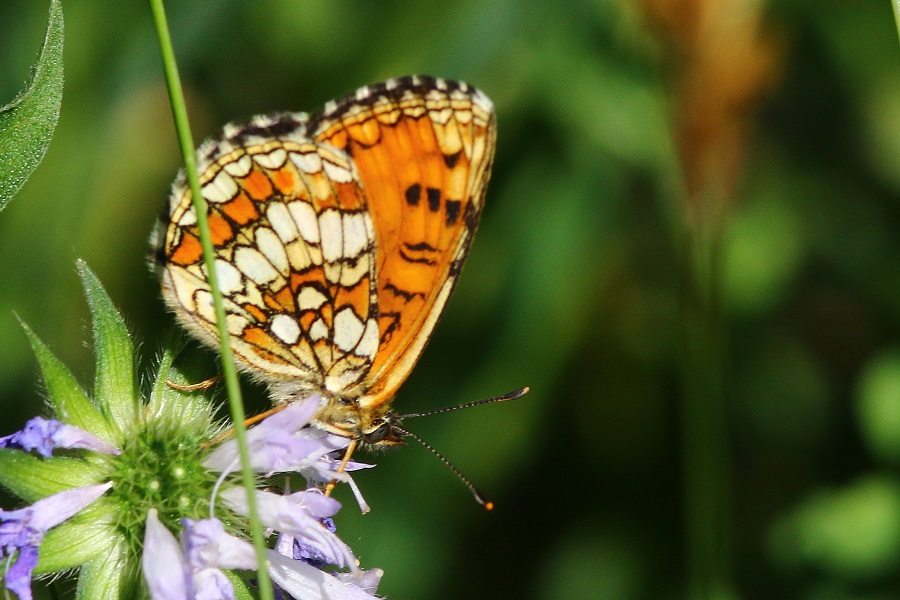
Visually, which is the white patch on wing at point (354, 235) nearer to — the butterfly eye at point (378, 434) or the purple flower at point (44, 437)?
the butterfly eye at point (378, 434)

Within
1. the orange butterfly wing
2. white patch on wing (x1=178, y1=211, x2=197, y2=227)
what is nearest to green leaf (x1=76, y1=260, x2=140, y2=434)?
white patch on wing (x1=178, y1=211, x2=197, y2=227)

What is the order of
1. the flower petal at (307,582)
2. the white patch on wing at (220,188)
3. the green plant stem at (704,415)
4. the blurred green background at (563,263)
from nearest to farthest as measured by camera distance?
1. the flower petal at (307,582)
2. the white patch on wing at (220,188)
3. the green plant stem at (704,415)
4. the blurred green background at (563,263)

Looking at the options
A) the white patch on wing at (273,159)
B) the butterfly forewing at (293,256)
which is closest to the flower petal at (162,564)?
the butterfly forewing at (293,256)

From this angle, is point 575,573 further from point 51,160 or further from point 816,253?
point 51,160

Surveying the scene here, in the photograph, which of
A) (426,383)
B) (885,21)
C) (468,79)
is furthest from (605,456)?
(885,21)

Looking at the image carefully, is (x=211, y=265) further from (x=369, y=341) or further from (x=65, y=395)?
(x=369, y=341)

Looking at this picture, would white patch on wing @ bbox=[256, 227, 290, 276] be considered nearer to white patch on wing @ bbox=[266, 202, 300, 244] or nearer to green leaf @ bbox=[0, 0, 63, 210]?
white patch on wing @ bbox=[266, 202, 300, 244]

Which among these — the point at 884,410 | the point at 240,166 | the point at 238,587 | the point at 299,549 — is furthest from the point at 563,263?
the point at 238,587

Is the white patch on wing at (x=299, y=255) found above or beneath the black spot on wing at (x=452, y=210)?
beneath
